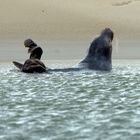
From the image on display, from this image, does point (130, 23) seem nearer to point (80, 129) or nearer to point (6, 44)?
point (6, 44)

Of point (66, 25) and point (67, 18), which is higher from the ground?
point (67, 18)

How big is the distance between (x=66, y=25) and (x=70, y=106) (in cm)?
1751

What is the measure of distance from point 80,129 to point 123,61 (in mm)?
11998

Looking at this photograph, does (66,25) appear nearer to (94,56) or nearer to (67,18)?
(67,18)

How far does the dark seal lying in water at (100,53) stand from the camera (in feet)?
48.6

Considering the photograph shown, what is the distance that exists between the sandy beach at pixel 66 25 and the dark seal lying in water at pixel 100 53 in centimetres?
535

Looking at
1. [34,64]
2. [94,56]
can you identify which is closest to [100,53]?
[94,56]

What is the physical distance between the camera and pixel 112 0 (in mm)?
33688

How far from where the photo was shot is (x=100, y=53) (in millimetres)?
14852

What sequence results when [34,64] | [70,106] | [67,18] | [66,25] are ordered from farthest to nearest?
[67,18]
[66,25]
[34,64]
[70,106]

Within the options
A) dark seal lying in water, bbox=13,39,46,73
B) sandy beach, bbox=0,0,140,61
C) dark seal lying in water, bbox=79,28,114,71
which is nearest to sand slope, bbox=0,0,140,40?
sandy beach, bbox=0,0,140,61

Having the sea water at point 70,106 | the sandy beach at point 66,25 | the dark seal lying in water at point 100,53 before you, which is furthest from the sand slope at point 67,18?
the sea water at point 70,106

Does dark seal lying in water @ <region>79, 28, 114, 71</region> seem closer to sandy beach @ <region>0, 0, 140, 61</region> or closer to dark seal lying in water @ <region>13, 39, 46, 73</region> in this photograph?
dark seal lying in water @ <region>13, 39, 46, 73</region>

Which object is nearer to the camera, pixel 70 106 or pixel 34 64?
pixel 70 106
